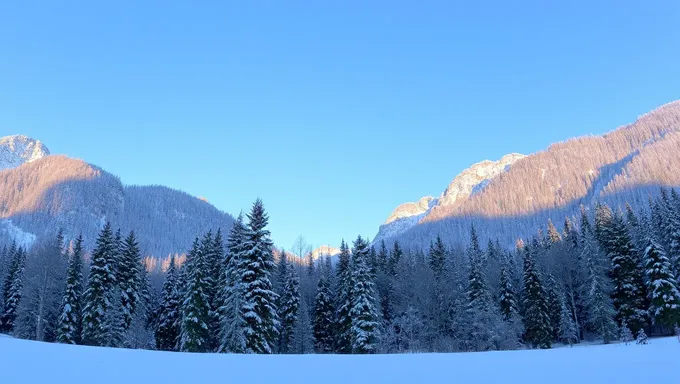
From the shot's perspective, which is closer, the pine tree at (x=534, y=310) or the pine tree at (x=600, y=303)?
the pine tree at (x=600, y=303)

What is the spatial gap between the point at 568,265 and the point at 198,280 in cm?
4624

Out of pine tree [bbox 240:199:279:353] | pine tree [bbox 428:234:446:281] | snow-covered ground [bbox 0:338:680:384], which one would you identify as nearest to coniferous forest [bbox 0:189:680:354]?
pine tree [bbox 240:199:279:353]

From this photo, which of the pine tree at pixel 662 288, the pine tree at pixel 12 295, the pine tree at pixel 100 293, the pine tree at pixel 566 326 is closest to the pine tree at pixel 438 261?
the pine tree at pixel 566 326

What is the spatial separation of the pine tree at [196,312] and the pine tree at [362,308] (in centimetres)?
1397

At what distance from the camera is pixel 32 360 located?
7.07 meters

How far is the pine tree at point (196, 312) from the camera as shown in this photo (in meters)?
38.8

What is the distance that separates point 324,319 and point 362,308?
13.7 m

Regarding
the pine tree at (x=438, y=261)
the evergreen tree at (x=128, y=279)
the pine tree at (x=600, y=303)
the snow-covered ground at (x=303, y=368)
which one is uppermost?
the pine tree at (x=438, y=261)

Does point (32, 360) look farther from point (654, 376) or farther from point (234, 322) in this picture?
point (234, 322)

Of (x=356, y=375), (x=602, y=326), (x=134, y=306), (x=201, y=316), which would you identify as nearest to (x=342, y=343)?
(x=201, y=316)

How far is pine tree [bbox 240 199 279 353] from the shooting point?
1232 inches

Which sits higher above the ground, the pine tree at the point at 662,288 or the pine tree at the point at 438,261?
the pine tree at the point at 438,261

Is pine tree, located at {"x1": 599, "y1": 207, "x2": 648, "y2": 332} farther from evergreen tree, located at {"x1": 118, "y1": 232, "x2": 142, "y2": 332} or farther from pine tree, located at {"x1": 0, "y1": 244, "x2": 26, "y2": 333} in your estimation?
pine tree, located at {"x1": 0, "y1": 244, "x2": 26, "y2": 333}

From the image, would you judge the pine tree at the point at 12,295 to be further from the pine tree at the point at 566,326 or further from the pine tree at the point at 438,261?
the pine tree at the point at 566,326
